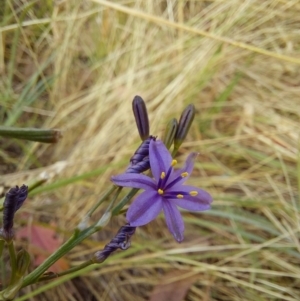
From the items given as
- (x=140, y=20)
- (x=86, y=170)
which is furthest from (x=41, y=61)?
(x=86, y=170)

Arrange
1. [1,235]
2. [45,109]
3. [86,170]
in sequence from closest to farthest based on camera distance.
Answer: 1. [1,235]
2. [86,170]
3. [45,109]

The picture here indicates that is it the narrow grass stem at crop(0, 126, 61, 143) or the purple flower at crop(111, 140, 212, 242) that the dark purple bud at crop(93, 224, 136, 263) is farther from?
the narrow grass stem at crop(0, 126, 61, 143)

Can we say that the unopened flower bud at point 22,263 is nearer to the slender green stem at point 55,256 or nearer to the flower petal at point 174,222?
the slender green stem at point 55,256

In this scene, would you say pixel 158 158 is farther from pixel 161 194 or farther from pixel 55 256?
pixel 55 256

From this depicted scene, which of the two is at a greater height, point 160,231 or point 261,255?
point 160,231

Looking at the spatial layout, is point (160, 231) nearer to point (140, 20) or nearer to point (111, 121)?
point (111, 121)

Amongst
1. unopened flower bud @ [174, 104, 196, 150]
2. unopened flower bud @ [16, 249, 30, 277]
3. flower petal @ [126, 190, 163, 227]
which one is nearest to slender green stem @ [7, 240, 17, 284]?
unopened flower bud @ [16, 249, 30, 277]

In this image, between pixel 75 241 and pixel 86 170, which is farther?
pixel 86 170

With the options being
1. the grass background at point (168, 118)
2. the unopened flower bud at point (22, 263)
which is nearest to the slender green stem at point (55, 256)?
the unopened flower bud at point (22, 263)
